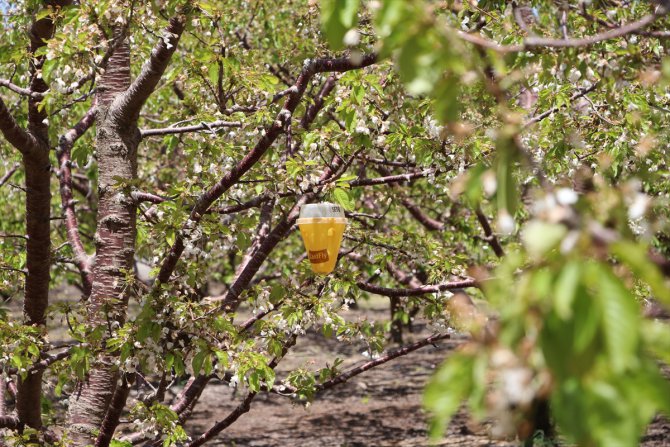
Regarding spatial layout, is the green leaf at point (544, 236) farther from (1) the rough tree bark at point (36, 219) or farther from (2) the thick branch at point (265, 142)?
(1) the rough tree bark at point (36, 219)

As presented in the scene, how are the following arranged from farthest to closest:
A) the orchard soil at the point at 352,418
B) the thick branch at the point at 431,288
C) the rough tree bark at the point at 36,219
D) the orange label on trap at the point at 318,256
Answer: the orchard soil at the point at 352,418
the thick branch at the point at 431,288
the rough tree bark at the point at 36,219
the orange label on trap at the point at 318,256

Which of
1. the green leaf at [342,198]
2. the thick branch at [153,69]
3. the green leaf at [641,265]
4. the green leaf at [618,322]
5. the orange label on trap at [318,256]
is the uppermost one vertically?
the thick branch at [153,69]

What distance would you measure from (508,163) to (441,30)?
0.31 meters

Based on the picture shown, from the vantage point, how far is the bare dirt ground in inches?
428

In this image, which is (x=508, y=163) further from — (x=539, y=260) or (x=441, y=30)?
(x=441, y=30)

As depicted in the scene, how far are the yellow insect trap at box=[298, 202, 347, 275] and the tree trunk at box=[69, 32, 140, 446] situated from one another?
1272mm

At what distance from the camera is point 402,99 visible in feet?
18.9

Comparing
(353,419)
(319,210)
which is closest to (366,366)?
(319,210)

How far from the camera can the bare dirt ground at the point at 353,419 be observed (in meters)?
10.9

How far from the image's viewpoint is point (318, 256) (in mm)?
4438

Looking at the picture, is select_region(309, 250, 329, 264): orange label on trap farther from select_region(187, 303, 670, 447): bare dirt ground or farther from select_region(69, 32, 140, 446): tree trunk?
select_region(187, 303, 670, 447): bare dirt ground

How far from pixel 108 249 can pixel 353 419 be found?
820cm

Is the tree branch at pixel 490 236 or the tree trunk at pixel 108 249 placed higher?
the tree branch at pixel 490 236

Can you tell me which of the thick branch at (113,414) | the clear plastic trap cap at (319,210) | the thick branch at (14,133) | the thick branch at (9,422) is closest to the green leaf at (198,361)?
the thick branch at (113,414)
